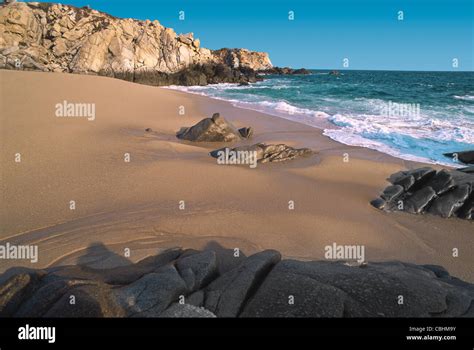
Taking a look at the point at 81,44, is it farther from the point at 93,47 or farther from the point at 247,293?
the point at 247,293

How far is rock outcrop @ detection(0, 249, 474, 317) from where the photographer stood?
244cm

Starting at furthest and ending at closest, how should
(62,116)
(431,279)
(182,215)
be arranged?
(62,116) → (182,215) → (431,279)

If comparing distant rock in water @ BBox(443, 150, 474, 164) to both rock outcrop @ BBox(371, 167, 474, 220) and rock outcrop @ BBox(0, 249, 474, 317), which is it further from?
rock outcrop @ BBox(0, 249, 474, 317)

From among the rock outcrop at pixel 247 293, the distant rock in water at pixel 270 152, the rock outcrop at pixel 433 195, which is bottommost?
the rock outcrop at pixel 247 293

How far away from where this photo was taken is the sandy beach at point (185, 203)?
4.32 m

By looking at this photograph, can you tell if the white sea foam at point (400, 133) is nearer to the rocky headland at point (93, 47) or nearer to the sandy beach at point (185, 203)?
the sandy beach at point (185, 203)

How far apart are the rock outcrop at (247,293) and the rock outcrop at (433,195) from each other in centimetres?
Result: 253

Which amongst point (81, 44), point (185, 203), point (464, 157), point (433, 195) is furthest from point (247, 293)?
point (81, 44)

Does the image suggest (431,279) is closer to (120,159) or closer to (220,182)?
(220,182)

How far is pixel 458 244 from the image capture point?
4629 mm

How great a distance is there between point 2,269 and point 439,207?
6.60 meters

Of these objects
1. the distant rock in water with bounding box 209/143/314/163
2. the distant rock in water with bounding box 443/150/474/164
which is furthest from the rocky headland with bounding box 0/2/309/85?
the distant rock in water with bounding box 443/150/474/164

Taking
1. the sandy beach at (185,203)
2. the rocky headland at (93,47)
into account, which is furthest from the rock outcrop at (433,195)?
the rocky headland at (93,47)
